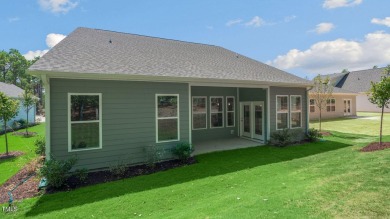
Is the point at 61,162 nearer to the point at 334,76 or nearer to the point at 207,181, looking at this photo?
the point at 207,181

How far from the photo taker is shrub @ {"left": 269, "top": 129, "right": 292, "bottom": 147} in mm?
10751

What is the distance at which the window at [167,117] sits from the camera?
331 inches

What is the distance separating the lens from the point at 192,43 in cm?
1448

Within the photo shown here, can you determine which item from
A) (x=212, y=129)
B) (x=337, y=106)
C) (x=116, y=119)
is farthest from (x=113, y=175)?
(x=337, y=106)

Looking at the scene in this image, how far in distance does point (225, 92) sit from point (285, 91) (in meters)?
3.23

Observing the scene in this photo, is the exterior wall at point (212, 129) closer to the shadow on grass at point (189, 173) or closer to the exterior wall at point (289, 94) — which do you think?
the exterior wall at point (289, 94)

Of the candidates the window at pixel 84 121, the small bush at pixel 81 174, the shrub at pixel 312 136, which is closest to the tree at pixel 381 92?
the shrub at pixel 312 136

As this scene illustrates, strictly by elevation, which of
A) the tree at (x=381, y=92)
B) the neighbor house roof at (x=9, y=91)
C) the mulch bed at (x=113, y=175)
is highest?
the neighbor house roof at (x=9, y=91)

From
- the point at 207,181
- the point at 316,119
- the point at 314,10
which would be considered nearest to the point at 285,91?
the point at 314,10

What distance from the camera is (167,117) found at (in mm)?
8586

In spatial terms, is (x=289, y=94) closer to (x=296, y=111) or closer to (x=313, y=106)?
(x=296, y=111)

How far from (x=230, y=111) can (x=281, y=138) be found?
11.5 ft

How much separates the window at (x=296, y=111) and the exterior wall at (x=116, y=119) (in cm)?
679

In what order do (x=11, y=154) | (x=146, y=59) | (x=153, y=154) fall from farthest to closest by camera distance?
1. (x=11, y=154)
2. (x=146, y=59)
3. (x=153, y=154)
